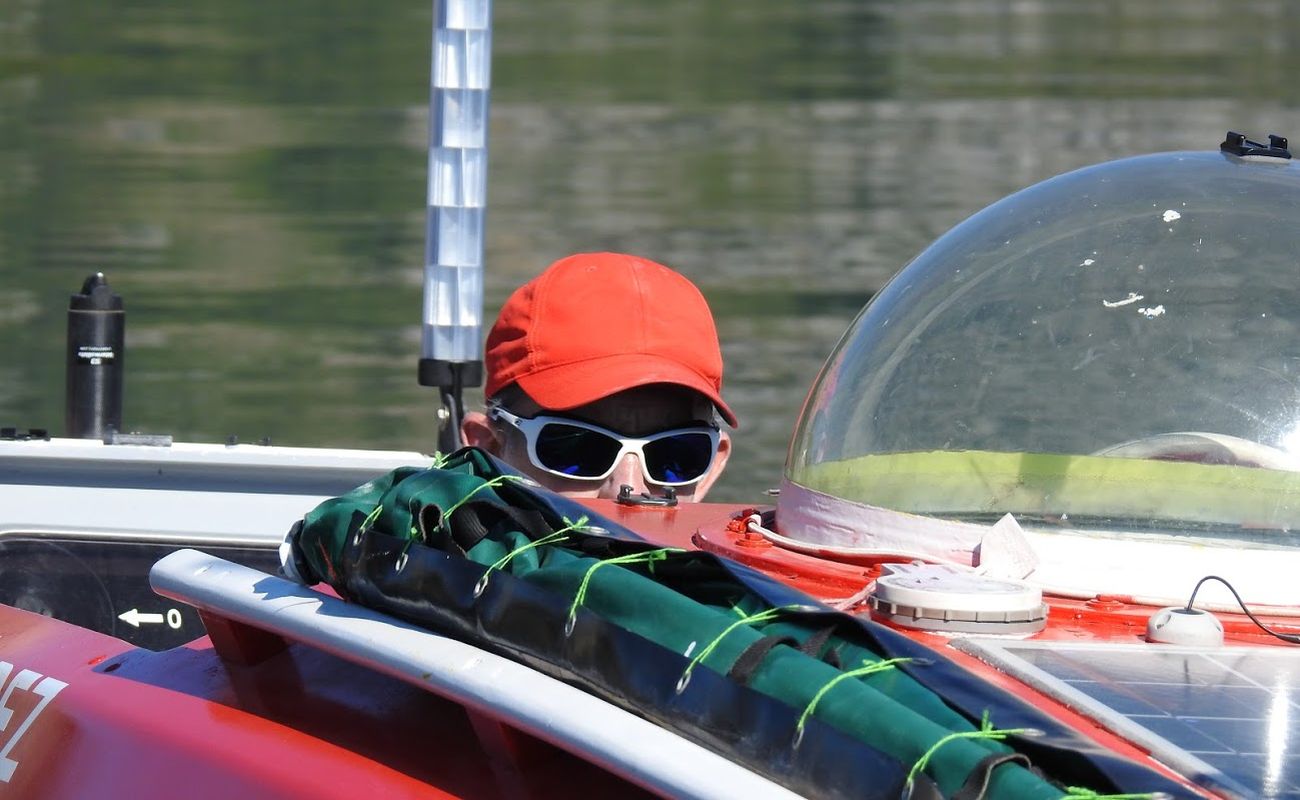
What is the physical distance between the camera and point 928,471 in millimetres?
2018

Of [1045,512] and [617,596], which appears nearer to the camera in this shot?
[617,596]

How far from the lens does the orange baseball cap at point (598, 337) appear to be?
8.47 feet

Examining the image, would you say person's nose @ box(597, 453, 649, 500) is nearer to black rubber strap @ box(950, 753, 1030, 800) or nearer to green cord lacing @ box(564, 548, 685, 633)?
green cord lacing @ box(564, 548, 685, 633)

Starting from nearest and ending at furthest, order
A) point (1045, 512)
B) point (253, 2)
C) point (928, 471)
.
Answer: point (1045, 512)
point (928, 471)
point (253, 2)

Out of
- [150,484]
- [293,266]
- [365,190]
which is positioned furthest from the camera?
[365,190]

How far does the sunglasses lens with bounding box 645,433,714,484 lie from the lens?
8.68ft

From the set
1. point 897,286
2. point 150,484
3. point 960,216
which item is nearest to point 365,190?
point 960,216

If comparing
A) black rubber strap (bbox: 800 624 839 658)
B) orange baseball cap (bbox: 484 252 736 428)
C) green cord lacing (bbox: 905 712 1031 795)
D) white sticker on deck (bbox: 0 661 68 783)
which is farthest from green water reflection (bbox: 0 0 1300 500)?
green cord lacing (bbox: 905 712 1031 795)

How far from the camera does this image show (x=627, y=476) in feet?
8.51

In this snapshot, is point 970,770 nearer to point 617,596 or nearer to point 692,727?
point 692,727

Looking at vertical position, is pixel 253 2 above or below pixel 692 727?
above

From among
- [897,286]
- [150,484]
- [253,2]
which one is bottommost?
[150,484]

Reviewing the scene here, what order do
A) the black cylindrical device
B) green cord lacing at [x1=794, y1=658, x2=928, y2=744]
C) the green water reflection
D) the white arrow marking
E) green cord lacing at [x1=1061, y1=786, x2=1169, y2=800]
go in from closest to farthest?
green cord lacing at [x1=1061, y1=786, x2=1169, y2=800]
green cord lacing at [x1=794, y1=658, x2=928, y2=744]
the white arrow marking
the black cylindrical device
the green water reflection

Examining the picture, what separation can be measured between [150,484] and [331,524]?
5.19ft
